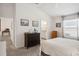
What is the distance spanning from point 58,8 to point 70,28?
501 mm

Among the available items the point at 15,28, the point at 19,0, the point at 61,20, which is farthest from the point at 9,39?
the point at 61,20

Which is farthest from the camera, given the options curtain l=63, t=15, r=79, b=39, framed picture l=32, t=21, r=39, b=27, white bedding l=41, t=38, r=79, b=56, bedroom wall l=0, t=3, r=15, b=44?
framed picture l=32, t=21, r=39, b=27

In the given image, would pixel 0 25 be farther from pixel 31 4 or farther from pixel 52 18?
pixel 52 18

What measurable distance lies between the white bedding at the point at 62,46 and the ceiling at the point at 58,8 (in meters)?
0.58

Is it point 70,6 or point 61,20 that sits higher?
point 70,6

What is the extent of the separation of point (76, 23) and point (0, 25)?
1594mm

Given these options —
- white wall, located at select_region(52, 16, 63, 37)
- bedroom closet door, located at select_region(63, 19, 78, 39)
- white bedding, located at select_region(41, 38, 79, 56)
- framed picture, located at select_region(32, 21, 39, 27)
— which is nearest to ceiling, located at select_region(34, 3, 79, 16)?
white wall, located at select_region(52, 16, 63, 37)

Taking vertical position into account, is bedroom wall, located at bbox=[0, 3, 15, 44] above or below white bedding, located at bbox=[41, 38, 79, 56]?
above

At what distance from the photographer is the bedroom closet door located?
1.98 meters

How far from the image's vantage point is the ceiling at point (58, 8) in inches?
76.9

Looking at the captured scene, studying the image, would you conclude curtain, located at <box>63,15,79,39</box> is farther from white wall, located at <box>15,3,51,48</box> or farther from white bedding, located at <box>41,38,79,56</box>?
white wall, located at <box>15,3,51,48</box>

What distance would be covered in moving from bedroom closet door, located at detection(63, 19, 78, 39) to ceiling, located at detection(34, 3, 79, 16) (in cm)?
19

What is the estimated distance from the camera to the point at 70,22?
2.01 meters

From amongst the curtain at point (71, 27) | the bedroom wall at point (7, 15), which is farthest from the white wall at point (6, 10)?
the curtain at point (71, 27)
